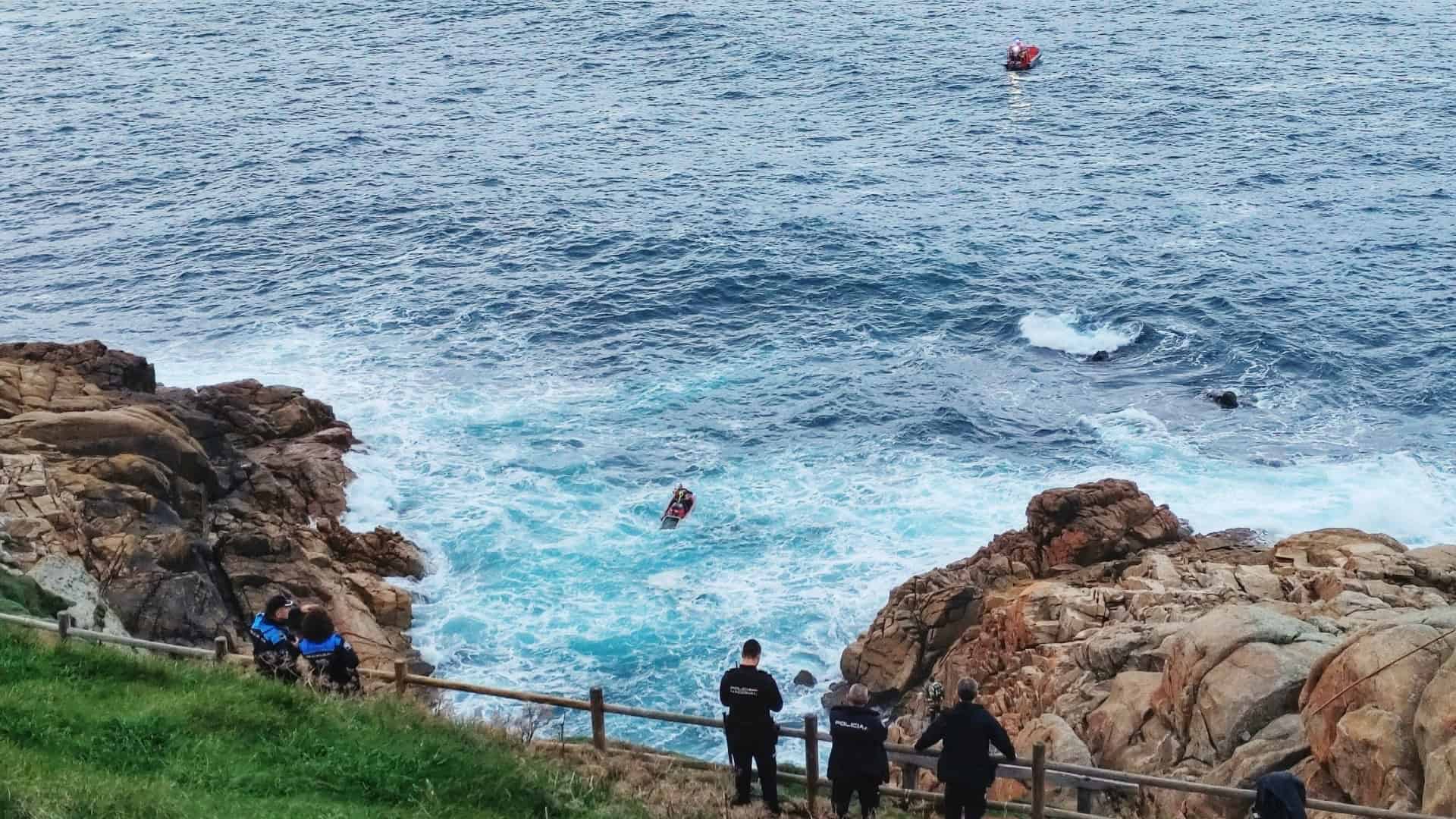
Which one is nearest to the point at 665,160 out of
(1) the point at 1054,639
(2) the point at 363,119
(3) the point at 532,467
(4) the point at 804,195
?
(4) the point at 804,195

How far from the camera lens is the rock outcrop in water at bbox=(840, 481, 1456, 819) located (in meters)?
19.7

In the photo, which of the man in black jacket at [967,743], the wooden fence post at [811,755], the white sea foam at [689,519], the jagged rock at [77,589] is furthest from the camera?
the white sea foam at [689,519]

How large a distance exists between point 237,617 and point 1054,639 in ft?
63.1

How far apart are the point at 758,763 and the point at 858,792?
135 centimetres

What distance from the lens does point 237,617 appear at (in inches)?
1315

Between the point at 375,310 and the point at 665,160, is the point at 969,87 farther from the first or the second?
the point at 375,310

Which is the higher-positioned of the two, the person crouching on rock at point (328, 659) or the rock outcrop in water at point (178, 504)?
the person crouching on rock at point (328, 659)

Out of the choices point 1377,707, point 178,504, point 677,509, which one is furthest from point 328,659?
point 677,509

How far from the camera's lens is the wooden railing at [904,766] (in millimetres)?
16969

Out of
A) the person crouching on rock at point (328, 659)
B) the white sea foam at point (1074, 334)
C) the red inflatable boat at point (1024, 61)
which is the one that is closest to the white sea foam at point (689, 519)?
the white sea foam at point (1074, 334)

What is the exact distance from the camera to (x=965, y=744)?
16984mm

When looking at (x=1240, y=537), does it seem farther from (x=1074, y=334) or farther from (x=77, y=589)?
(x=77, y=589)

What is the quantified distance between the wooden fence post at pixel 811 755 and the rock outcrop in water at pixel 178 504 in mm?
15985

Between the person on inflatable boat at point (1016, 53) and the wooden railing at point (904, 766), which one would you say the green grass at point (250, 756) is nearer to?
the wooden railing at point (904, 766)
